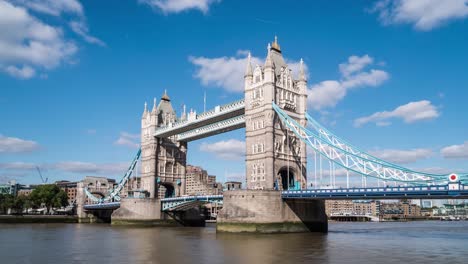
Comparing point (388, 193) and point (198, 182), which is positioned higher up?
point (198, 182)

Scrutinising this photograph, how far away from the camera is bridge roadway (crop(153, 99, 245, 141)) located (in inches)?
2119

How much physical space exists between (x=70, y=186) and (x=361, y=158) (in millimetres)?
124678

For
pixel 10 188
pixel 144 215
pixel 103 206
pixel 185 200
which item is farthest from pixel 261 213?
pixel 10 188

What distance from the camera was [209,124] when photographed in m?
60.8

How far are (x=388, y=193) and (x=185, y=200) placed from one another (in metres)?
29.4

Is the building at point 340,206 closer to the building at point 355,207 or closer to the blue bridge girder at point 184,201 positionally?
the building at point 355,207

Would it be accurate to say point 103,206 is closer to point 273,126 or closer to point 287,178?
point 287,178

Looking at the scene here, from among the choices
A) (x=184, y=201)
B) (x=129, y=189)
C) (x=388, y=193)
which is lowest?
(x=184, y=201)

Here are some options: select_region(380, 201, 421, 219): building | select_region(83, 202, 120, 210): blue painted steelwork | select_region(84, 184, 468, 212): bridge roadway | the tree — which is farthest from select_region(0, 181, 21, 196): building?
select_region(380, 201, 421, 219): building

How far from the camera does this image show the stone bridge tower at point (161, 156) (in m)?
68.5

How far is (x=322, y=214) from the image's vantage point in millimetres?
A: 46062

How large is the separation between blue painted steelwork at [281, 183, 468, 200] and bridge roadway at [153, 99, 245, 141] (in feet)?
49.0

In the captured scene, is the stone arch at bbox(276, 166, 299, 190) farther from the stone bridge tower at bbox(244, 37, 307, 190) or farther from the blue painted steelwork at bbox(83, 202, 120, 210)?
the blue painted steelwork at bbox(83, 202, 120, 210)

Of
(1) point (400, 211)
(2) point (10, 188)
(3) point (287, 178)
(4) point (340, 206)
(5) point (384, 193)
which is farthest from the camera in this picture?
(1) point (400, 211)
